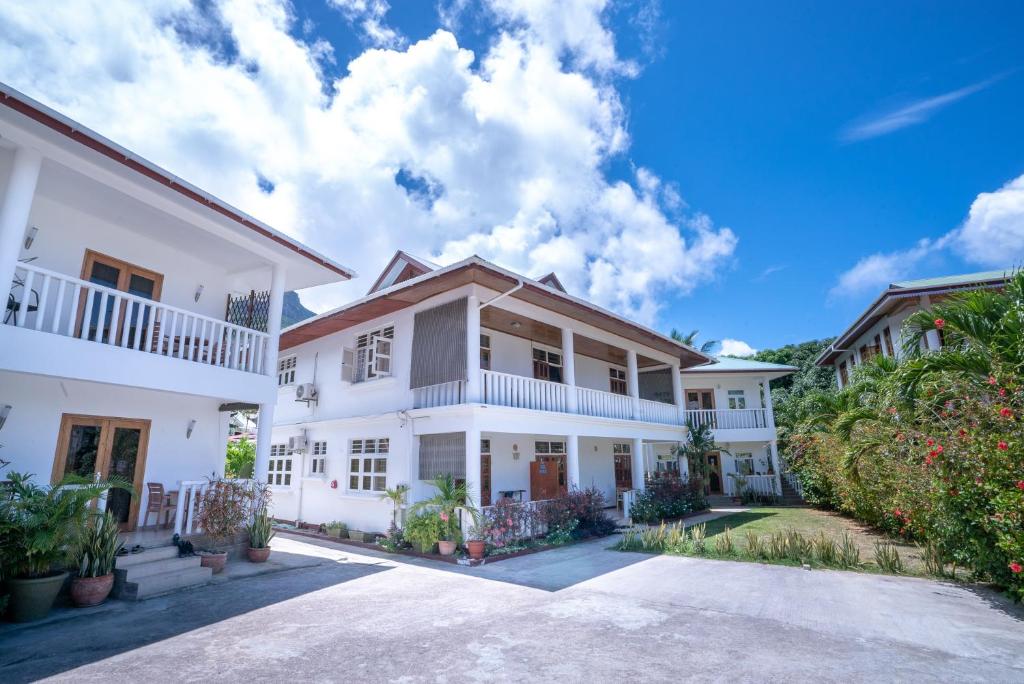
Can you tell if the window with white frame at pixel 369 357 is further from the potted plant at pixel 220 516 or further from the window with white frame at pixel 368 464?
the potted plant at pixel 220 516

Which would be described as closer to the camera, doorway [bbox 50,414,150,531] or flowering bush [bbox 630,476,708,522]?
doorway [bbox 50,414,150,531]

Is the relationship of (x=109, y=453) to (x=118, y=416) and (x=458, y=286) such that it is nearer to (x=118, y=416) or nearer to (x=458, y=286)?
(x=118, y=416)

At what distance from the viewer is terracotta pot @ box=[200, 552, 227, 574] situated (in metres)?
8.40

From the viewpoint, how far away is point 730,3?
10.5 meters

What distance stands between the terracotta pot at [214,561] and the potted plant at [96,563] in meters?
1.44

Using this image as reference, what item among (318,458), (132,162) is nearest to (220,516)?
(132,162)

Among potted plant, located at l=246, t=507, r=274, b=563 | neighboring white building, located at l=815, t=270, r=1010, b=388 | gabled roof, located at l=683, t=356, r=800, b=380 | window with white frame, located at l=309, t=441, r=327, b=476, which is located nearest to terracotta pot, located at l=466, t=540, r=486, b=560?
potted plant, located at l=246, t=507, r=274, b=563

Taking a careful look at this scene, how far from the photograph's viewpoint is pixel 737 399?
24391 millimetres

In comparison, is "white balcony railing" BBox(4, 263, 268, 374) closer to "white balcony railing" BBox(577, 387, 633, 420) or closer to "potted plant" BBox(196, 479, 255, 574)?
"potted plant" BBox(196, 479, 255, 574)

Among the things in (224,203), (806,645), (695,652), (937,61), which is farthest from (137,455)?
(937,61)

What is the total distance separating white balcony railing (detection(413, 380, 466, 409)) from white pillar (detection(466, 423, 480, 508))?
77cm

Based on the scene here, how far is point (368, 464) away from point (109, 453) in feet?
19.5

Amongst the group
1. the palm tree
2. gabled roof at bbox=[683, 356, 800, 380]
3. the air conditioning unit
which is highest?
the palm tree

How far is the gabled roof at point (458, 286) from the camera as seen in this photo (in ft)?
35.1
